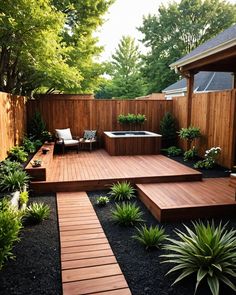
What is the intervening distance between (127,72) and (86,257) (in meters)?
23.4

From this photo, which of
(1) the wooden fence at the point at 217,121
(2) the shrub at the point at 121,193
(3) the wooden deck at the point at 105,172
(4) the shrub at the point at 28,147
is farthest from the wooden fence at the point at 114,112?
(2) the shrub at the point at 121,193

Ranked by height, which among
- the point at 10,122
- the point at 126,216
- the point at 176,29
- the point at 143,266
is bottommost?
the point at 143,266

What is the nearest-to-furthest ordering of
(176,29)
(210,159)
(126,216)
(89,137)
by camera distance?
(126,216) → (210,159) → (89,137) → (176,29)

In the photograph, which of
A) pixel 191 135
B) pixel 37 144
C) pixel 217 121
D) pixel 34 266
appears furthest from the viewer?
pixel 37 144

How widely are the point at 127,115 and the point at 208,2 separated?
650 inches

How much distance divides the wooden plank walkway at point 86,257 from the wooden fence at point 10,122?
7.56 feet

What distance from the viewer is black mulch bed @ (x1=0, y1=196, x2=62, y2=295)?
2.40 metres

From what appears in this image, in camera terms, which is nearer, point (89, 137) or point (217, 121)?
point (217, 121)

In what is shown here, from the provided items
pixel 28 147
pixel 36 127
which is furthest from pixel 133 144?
pixel 36 127

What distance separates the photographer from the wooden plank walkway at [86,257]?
2.43 metres

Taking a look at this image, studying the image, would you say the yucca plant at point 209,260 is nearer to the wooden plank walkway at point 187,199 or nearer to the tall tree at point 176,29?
the wooden plank walkway at point 187,199

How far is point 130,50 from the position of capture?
2512cm

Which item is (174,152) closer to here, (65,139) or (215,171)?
(215,171)

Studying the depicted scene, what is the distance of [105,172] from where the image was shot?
19.8 ft
